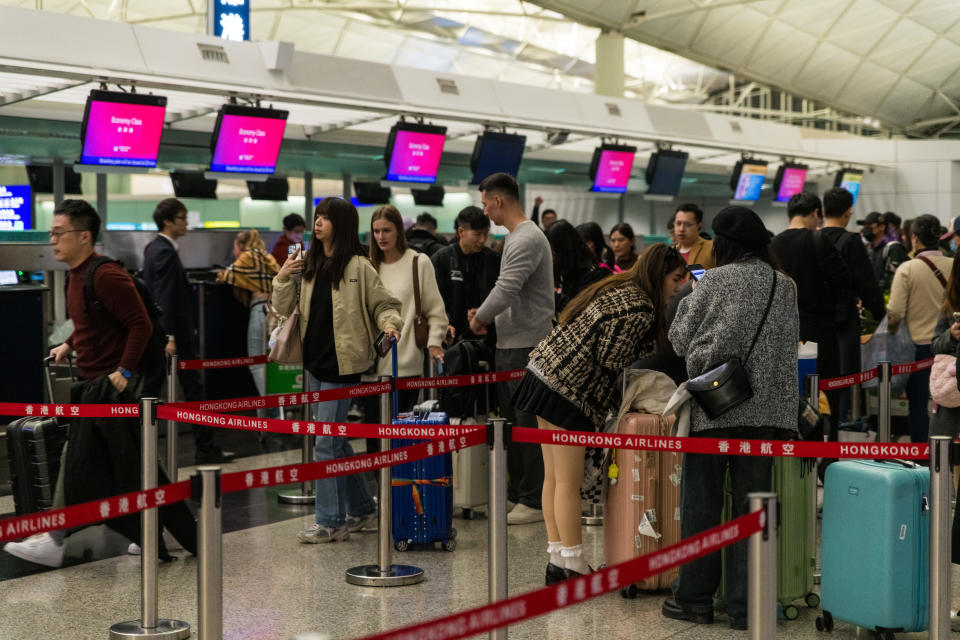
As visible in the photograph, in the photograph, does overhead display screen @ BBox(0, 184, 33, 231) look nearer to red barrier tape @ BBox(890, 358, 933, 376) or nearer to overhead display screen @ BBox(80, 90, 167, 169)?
overhead display screen @ BBox(80, 90, 167, 169)

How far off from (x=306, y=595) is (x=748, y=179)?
49.2 feet

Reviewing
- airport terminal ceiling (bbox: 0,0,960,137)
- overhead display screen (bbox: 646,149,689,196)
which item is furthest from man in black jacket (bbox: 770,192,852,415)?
airport terminal ceiling (bbox: 0,0,960,137)

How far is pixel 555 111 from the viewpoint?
13.7 metres

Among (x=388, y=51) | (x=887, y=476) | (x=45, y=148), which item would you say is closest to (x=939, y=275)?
(x=887, y=476)

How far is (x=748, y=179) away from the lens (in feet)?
60.5

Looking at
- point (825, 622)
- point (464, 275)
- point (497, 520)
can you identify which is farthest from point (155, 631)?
point (464, 275)

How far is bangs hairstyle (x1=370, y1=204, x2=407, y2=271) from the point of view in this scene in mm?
6293

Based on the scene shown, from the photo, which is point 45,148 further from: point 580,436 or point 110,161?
point 580,436

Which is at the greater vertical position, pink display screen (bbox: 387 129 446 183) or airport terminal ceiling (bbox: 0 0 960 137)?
airport terminal ceiling (bbox: 0 0 960 137)

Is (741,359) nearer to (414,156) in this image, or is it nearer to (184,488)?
(184,488)

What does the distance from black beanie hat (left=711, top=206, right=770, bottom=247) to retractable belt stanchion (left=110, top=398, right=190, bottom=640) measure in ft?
7.41

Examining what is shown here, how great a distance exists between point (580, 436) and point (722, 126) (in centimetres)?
1382

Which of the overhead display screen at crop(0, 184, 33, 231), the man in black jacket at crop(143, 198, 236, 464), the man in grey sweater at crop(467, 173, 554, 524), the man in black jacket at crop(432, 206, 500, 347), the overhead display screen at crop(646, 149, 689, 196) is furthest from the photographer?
the overhead display screen at crop(646, 149, 689, 196)

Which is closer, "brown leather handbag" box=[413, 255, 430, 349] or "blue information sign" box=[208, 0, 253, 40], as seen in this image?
"brown leather handbag" box=[413, 255, 430, 349]
